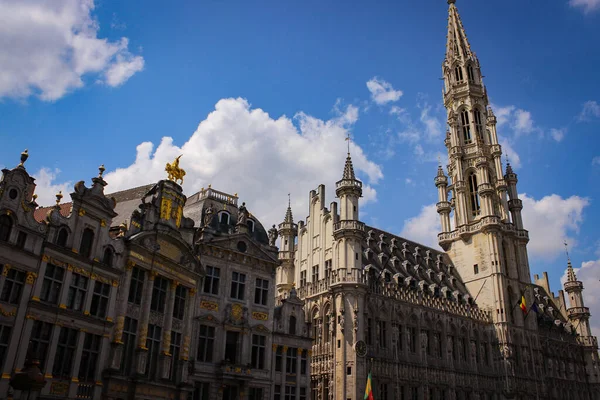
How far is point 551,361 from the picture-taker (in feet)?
230

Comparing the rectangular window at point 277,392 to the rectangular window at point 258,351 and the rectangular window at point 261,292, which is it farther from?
the rectangular window at point 261,292

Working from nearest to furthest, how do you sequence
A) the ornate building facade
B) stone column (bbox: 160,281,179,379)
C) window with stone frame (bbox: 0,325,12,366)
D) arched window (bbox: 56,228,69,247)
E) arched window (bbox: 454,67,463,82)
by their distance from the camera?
window with stone frame (bbox: 0,325,12,366) < arched window (bbox: 56,228,69,247) < stone column (bbox: 160,281,179,379) < the ornate building facade < arched window (bbox: 454,67,463,82)

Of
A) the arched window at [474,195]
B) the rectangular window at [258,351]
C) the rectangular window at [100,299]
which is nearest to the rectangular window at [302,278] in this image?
the rectangular window at [258,351]

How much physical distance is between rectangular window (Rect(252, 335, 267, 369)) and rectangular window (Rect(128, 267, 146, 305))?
993 cm

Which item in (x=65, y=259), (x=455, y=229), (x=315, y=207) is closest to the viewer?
(x=65, y=259)

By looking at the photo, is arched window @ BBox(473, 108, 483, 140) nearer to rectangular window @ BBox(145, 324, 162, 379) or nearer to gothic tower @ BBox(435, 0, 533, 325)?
gothic tower @ BBox(435, 0, 533, 325)

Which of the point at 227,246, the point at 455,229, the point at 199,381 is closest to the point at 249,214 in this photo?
the point at 227,246

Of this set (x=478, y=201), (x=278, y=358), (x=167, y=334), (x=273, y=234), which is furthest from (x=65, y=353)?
(x=478, y=201)

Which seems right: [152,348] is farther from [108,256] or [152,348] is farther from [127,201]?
[127,201]

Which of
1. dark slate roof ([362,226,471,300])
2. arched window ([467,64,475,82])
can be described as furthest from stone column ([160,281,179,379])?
arched window ([467,64,475,82])

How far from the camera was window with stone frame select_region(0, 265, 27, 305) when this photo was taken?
2672 cm

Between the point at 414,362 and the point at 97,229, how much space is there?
114 feet

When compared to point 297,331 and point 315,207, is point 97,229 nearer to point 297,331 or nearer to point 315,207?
point 297,331

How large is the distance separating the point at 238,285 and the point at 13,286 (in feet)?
55.3
